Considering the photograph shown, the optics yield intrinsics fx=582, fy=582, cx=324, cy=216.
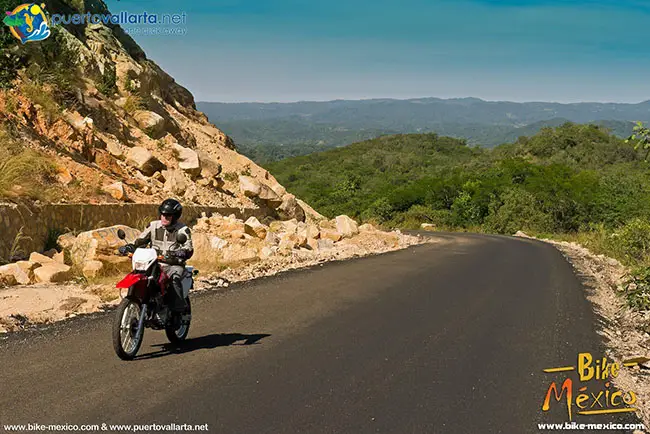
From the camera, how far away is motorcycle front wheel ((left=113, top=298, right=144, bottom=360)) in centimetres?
566

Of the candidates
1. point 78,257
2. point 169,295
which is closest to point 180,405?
point 169,295

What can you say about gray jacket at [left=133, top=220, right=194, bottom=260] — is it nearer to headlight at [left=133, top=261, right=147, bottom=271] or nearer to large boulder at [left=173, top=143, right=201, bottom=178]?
headlight at [left=133, top=261, right=147, bottom=271]

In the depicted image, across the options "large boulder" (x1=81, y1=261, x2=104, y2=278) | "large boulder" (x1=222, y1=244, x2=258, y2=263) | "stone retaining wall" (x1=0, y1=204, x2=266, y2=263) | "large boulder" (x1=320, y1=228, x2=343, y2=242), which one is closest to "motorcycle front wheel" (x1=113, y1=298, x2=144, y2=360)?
"large boulder" (x1=81, y1=261, x2=104, y2=278)

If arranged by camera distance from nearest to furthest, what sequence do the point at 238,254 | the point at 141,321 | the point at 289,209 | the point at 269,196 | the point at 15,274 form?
the point at 141,321 → the point at 15,274 → the point at 238,254 → the point at 269,196 → the point at 289,209

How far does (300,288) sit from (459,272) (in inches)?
217

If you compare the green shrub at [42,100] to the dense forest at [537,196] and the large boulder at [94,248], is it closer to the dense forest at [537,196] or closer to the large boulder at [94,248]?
the large boulder at [94,248]

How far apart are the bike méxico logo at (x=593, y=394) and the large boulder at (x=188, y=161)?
17.4 metres

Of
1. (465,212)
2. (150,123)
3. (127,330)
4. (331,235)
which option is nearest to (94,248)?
(127,330)

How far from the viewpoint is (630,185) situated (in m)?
46.6

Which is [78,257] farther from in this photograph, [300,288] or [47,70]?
[47,70]

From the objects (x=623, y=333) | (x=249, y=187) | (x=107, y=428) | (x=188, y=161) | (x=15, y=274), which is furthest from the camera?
(x=249, y=187)

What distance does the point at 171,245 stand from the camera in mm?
6551

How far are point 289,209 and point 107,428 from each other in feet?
72.3

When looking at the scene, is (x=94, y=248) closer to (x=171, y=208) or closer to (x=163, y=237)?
(x=163, y=237)
